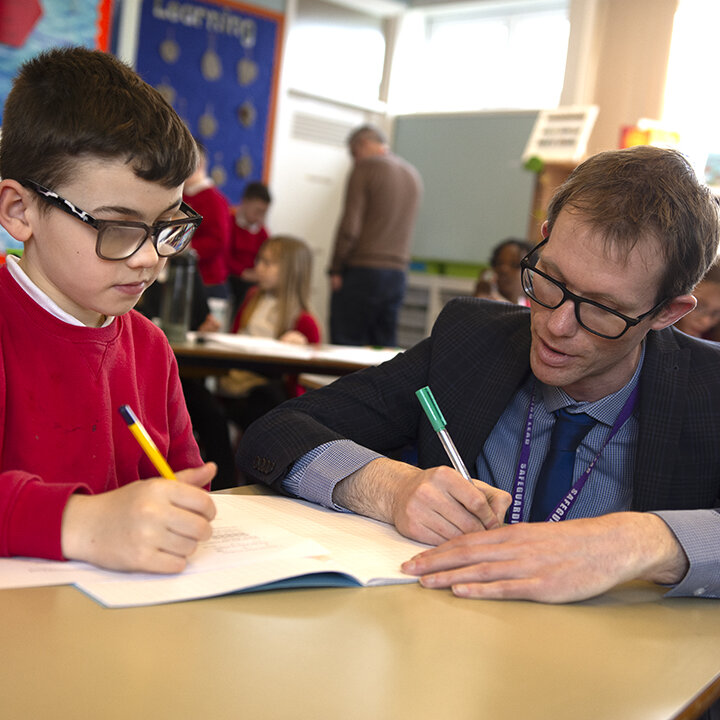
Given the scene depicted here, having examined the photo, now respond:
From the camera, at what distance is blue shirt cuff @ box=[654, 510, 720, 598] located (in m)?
1.03

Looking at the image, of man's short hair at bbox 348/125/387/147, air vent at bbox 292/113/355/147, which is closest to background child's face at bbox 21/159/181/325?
man's short hair at bbox 348/125/387/147

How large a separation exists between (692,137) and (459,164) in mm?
1884

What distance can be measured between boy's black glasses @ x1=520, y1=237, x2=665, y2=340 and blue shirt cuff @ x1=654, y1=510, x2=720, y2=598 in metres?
0.30

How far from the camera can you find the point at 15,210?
1.09 m

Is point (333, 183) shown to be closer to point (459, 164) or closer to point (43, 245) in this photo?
point (459, 164)

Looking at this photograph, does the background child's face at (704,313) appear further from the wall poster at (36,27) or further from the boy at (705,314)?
the wall poster at (36,27)

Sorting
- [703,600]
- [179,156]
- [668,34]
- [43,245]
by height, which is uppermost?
[668,34]

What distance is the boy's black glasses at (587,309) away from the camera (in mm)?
1292

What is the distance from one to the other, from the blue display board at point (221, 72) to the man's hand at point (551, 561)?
600cm

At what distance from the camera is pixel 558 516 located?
131 cm

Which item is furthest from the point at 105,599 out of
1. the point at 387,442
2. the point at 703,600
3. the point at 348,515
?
the point at 387,442

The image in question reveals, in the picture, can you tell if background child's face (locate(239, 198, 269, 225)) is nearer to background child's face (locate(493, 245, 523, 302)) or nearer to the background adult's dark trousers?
the background adult's dark trousers

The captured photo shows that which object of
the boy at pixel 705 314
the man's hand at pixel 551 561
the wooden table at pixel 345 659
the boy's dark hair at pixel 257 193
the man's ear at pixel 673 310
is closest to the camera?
the wooden table at pixel 345 659

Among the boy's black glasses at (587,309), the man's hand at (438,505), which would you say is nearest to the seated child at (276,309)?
the boy's black glasses at (587,309)
